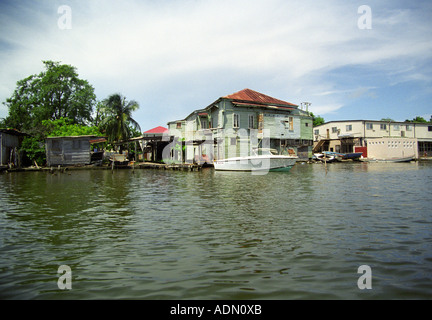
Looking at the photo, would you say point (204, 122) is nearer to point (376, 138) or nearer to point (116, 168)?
point (116, 168)

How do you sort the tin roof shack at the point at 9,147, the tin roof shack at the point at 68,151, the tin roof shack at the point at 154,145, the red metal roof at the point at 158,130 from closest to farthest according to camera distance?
the tin roof shack at the point at 9,147, the tin roof shack at the point at 68,151, the tin roof shack at the point at 154,145, the red metal roof at the point at 158,130

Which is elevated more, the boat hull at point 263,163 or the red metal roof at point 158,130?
the red metal roof at point 158,130

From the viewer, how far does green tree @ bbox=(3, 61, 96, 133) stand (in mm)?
45719

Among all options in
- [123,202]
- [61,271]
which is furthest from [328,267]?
[123,202]

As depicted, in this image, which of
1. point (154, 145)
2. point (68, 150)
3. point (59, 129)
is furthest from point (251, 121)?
point (59, 129)

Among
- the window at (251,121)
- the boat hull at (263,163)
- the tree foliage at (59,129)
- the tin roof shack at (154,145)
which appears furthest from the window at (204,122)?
the tree foliage at (59,129)

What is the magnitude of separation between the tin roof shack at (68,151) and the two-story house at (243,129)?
11283mm

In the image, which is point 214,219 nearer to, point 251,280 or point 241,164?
point 251,280

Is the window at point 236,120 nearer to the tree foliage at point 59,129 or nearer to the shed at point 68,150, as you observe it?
the shed at point 68,150

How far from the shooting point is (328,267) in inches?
168

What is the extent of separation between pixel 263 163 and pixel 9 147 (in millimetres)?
29900

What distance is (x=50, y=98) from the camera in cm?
4662

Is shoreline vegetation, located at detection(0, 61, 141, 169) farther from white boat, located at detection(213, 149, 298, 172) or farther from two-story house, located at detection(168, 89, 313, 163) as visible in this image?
white boat, located at detection(213, 149, 298, 172)

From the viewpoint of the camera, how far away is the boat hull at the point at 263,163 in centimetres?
2564
